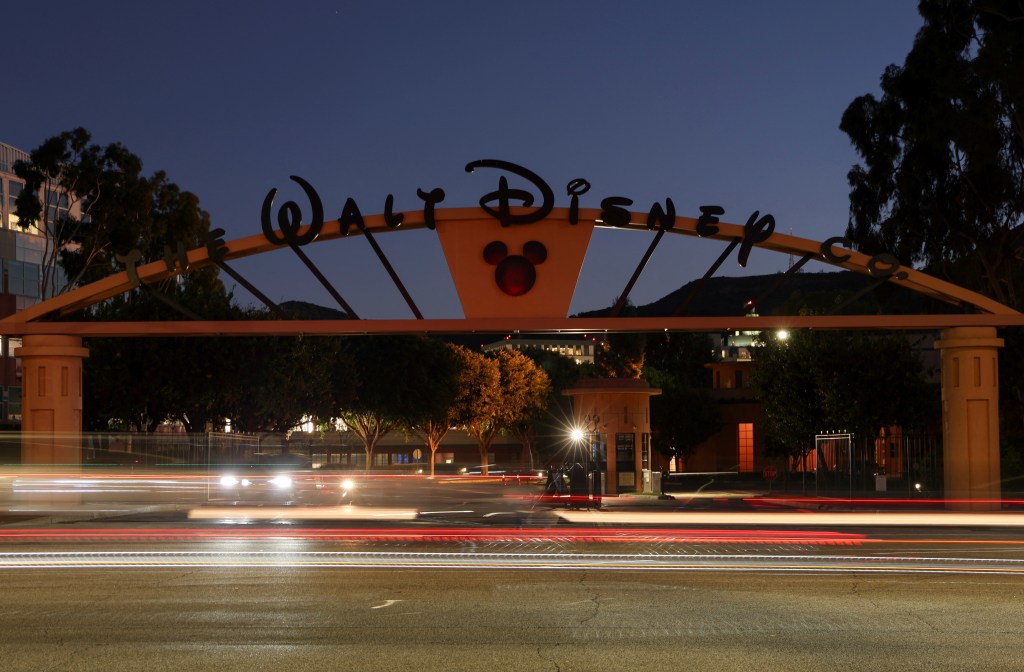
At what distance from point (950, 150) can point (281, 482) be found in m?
31.3

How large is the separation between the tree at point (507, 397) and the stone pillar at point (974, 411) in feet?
167

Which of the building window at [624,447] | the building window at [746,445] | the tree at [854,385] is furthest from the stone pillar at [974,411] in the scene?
the building window at [746,445]

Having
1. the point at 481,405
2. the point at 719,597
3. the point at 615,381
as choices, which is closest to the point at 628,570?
the point at 719,597

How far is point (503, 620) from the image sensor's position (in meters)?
11.7

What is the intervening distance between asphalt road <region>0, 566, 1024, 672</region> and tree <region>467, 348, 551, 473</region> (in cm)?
6016

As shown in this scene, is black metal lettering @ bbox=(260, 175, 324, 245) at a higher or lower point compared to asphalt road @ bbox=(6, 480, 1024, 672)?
higher

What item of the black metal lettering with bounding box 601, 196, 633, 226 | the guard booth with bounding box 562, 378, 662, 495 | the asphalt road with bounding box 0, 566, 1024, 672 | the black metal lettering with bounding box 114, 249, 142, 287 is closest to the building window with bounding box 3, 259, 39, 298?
the guard booth with bounding box 562, 378, 662, 495

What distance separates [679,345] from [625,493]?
224ft

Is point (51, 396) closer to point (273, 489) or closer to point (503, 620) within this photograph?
point (273, 489)

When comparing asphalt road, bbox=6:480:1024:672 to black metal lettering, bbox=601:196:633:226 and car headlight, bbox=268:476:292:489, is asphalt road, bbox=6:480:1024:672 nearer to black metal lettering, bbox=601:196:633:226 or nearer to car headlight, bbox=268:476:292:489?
car headlight, bbox=268:476:292:489

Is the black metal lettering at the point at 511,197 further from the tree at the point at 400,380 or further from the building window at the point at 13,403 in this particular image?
the building window at the point at 13,403

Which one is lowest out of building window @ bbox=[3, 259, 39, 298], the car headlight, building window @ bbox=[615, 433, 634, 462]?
the car headlight

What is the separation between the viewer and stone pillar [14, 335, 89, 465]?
1006 inches

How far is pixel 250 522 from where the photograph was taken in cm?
2531
